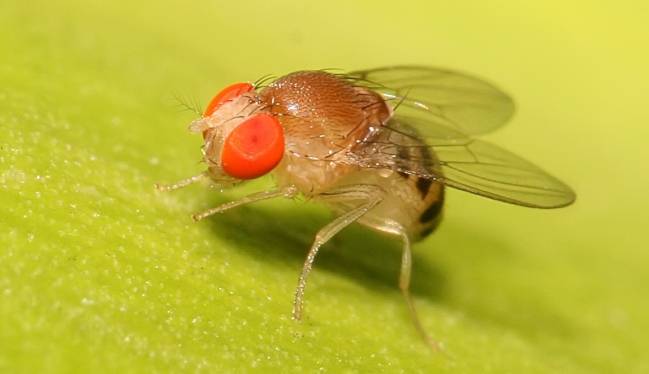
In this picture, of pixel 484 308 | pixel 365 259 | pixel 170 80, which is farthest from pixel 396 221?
pixel 170 80

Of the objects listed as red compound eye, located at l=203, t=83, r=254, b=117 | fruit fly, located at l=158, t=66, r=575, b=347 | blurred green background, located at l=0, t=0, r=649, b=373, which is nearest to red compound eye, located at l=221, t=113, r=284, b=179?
fruit fly, located at l=158, t=66, r=575, b=347

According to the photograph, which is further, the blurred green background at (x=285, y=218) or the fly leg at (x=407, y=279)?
the fly leg at (x=407, y=279)

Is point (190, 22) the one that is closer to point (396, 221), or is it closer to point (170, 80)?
point (170, 80)

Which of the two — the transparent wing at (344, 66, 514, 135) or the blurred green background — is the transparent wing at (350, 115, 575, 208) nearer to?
the transparent wing at (344, 66, 514, 135)

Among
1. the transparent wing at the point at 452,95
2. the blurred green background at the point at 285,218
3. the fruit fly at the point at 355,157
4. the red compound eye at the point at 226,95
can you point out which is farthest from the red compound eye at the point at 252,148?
the transparent wing at the point at 452,95

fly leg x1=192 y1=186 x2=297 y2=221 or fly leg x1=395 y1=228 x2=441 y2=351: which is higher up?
fly leg x1=192 y1=186 x2=297 y2=221

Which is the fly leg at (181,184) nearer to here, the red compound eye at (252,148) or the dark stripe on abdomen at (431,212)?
the red compound eye at (252,148)

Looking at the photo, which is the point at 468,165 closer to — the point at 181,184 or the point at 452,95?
the point at 452,95

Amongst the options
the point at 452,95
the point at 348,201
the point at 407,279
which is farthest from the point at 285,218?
the point at 452,95
